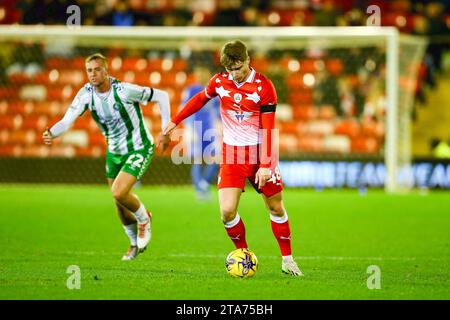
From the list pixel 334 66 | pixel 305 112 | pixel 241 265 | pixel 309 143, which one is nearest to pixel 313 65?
pixel 334 66

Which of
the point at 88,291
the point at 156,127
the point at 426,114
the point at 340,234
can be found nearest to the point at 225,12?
the point at 156,127

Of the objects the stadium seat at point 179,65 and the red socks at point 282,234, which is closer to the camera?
the red socks at point 282,234

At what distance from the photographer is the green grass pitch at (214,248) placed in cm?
740

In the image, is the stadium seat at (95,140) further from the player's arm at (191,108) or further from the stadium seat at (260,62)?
the player's arm at (191,108)

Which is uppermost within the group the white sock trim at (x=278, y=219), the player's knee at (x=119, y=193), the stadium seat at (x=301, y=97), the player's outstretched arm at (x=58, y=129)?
the player's outstretched arm at (x=58, y=129)

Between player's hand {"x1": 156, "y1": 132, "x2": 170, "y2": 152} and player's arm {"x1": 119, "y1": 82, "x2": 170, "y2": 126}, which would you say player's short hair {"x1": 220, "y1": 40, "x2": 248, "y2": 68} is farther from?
Answer: player's arm {"x1": 119, "y1": 82, "x2": 170, "y2": 126}

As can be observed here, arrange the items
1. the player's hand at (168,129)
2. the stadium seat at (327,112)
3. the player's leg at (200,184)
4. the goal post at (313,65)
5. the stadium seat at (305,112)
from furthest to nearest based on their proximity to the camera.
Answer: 1. the stadium seat at (305,112)
2. the stadium seat at (327,112)
3. the goal post at (313,65)
4. the player's leg at (200,184)
5. the player's hand at (168,129)

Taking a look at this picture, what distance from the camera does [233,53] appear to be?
26.0 feet

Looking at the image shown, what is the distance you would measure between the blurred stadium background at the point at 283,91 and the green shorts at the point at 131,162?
31.1ft

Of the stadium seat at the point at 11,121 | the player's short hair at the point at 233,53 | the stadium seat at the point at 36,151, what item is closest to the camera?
the player's short hair at the point at 233,53

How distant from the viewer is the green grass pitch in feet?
24.3

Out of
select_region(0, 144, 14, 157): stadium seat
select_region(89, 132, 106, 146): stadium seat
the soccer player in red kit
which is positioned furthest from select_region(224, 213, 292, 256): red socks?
select_region(0, 144, 14, 157): stadium seat

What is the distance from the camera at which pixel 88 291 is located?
A: 720cm

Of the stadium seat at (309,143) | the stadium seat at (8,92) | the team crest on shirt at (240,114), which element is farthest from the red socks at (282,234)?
the stadium seat at (8,92)
